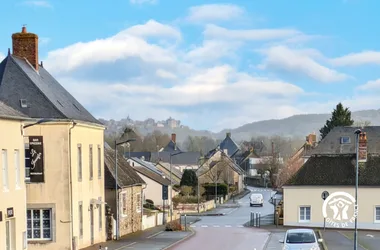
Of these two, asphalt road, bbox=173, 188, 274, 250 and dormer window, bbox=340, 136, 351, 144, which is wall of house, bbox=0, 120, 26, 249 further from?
dormer window, bbox=340, 136, 351, 144

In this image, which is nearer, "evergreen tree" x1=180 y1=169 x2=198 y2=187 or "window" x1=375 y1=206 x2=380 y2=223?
"window" x1=375 y1=206 x2=380 y2=223

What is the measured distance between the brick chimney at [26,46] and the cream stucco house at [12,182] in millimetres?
7881

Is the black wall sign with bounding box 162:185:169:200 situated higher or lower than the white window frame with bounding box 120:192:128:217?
lower

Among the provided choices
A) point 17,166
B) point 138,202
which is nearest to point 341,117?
point 138,202

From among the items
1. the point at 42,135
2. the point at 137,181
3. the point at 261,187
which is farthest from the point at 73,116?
the point at 261,187

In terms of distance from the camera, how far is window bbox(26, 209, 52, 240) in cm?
2923

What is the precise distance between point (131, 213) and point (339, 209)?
→ 1780cm

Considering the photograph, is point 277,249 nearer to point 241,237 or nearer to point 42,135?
point 241,237

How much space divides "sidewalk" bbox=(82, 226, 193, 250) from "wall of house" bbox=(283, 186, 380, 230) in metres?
9.49

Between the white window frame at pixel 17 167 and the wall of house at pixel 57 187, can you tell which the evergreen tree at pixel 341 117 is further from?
the white window frame at pixel 17 167

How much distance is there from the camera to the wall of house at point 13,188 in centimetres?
2355

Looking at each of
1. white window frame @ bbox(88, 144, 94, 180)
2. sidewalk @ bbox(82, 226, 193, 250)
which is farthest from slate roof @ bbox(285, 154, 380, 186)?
white window frame @ bbox(88, 144, 94, 180)

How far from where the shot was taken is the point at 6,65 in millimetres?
31016

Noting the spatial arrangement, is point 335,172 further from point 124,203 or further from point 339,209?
point 124,203
